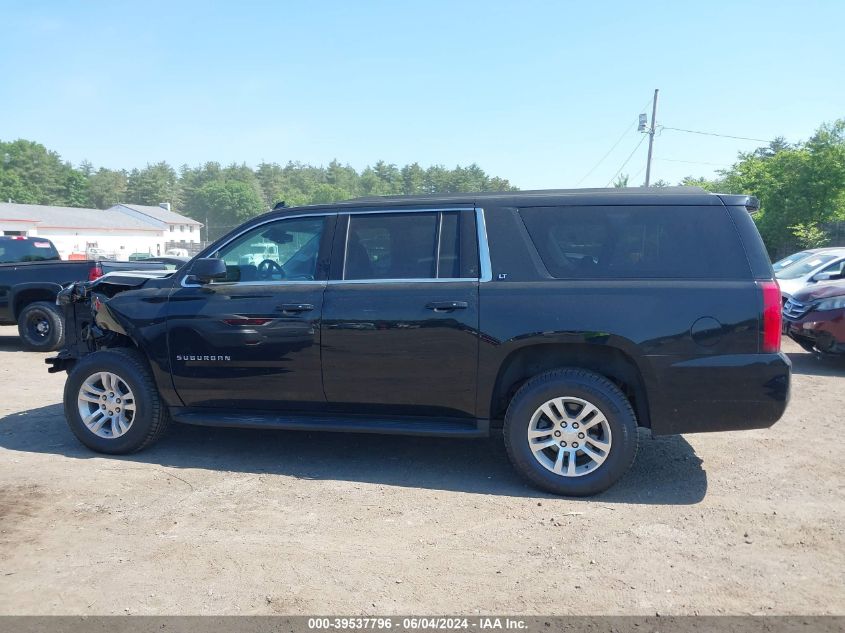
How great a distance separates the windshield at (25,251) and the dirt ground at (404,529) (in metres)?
7.57

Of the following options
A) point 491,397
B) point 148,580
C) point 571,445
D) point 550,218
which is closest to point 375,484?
point 491,397

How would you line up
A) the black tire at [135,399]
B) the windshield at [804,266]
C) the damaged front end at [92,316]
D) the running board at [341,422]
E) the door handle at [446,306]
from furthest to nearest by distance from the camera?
the windshield at [804,266]
the damaged front end at [92,316]
the black tire at [135,399]
the running board at [341,422]
the door handle at [446,306]

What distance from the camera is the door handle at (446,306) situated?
4521mm

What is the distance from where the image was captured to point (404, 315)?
15.1 ft

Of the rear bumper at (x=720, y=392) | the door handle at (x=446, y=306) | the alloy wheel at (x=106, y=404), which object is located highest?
the door handle at (x=446, y=306)

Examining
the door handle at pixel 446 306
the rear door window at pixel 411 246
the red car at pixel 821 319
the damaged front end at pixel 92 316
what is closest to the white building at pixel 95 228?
Answer: the damaged front end at pixel 92 316

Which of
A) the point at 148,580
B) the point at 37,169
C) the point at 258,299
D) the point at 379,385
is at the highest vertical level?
the point at 37,169

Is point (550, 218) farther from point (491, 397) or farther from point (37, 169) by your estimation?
point (37, 169)

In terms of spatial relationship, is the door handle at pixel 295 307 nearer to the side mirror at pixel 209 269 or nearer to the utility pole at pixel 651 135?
the side mirror at pixel 209 269

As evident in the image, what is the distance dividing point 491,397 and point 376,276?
1184 millimetres

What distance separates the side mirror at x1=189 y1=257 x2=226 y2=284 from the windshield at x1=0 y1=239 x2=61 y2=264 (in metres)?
8.63

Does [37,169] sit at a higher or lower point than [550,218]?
higher

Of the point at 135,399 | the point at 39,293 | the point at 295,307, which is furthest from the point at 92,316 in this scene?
the point at 39,293

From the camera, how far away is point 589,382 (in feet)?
14.4
